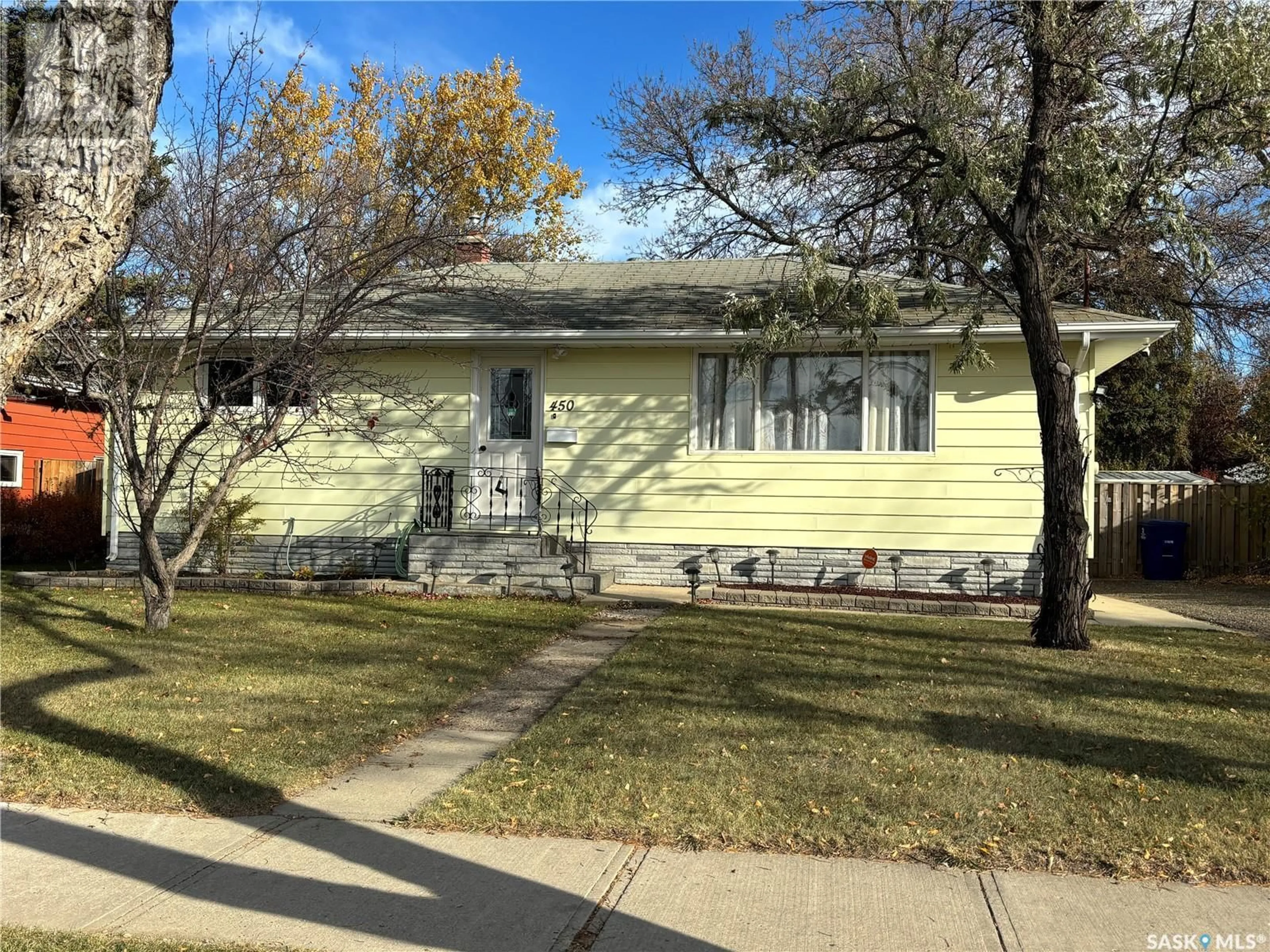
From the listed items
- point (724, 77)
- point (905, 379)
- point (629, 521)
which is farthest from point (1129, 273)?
point (629, 521)

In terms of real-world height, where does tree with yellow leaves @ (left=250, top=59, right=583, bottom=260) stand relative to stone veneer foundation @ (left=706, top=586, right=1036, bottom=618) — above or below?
above

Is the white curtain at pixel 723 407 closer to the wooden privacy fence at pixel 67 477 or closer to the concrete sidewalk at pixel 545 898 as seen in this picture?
the concrete sidewalk at pixel 545 898

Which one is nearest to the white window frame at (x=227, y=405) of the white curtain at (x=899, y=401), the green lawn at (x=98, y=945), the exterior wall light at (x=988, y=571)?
the green lawn at (x=98, y=945)

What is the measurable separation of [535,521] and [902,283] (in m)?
6.08

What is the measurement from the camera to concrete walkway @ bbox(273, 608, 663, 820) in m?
4.96

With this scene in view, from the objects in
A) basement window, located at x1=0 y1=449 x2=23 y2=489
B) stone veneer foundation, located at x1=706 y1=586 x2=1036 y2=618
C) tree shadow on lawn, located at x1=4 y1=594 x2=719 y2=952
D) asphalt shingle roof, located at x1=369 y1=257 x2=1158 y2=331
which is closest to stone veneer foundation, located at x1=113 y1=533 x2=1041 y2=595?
stone veneer foundation, located at x1=706 y1=586 x2=1036 y2=618

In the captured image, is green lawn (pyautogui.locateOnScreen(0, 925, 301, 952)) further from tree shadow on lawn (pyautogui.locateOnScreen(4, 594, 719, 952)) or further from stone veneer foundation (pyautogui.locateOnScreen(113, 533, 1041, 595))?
stone veneer foundation (pyautogui.locateOnScreen(113, 533, 1041, 595))

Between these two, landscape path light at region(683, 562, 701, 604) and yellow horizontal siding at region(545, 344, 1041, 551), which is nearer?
landscape path light at region(683, 562, 701, 604)

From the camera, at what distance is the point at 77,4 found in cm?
347

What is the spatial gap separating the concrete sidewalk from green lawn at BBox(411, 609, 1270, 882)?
0.68 ft

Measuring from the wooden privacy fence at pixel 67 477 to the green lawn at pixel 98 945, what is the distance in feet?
53.7

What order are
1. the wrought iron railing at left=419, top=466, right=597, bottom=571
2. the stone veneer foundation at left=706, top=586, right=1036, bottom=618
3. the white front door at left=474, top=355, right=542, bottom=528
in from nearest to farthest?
the stone veneer foundation at left=706, top=586, right=1036, bottom=618, the wrought iron railing at left=419, top=466, right=597, bottom=571, the white front door at left=474, top=355, right=542, bottom=528

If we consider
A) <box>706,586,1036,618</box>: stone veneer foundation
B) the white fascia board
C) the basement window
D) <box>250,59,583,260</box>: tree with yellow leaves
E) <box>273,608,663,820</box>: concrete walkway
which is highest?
<box>250,59,583,260</box>: tree with yellow leaves

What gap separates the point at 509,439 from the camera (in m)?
13.6
